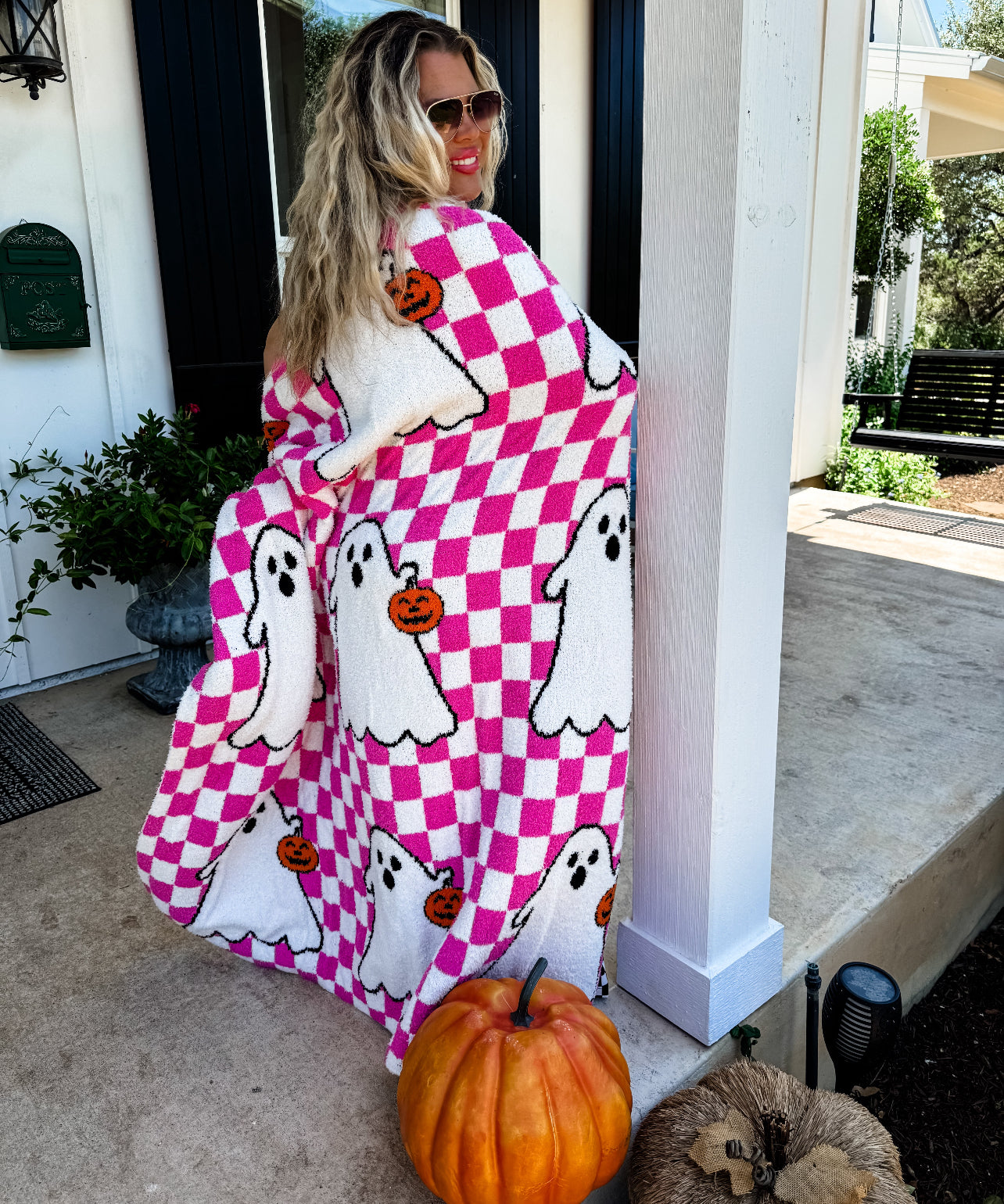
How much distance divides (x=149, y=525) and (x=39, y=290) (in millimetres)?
870

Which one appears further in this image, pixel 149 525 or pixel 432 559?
pixel 149 525

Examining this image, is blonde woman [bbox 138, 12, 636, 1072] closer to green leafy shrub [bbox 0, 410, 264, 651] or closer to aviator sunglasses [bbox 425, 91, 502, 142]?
aviator sunglasses [bbox 425, 91, 502, 142]

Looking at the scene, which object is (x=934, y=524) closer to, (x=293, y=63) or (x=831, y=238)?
(x=831, y=238)

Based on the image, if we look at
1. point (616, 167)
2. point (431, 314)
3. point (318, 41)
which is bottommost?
point (431, 314)

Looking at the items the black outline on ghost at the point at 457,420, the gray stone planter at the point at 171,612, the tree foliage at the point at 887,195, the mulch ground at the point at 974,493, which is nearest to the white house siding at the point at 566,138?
the gray stone planter at the point at 171,612

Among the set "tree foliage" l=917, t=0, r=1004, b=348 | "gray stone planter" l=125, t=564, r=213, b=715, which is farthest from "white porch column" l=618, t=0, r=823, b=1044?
"tree foliage" l=917, t=0, r=1004, b=348

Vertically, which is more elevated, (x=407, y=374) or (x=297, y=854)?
(x=407, y=374)

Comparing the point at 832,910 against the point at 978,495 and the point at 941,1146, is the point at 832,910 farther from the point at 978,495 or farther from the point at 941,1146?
the point at 978,495

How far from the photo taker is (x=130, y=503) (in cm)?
291

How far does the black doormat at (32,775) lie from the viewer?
2.62m

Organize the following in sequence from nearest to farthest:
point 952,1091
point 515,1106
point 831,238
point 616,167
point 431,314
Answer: point 515,1106 < point 431,314 < point 952,1091 < point 616,167 < point 831,238

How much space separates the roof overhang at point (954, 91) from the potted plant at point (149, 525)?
316 inches

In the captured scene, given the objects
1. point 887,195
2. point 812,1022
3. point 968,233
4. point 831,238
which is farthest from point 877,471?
point 968,233

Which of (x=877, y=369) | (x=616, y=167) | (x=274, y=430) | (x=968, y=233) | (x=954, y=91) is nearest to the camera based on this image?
(x=274, y=430)
